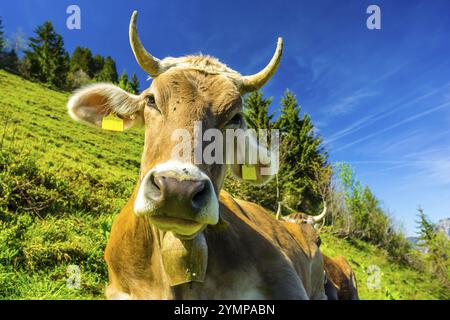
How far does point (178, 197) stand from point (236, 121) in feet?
4.02

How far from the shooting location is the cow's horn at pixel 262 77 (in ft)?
10.0

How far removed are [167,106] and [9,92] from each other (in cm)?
2565

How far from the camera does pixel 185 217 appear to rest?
182 cm

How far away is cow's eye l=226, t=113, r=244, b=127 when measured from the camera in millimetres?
2700

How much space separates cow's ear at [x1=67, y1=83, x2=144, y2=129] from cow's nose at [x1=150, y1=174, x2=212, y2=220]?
1.42 metres

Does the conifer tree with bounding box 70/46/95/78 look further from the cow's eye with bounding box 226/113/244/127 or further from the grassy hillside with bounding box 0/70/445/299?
the cow's eye with bounding box 226/113/244/127

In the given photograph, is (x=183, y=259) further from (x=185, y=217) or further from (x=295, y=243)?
(x=295, y=243)

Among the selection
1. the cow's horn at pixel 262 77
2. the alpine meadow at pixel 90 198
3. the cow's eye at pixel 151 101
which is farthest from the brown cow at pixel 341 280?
the cow's eye at pixel 151 101

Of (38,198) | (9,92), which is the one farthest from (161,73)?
(9,92)

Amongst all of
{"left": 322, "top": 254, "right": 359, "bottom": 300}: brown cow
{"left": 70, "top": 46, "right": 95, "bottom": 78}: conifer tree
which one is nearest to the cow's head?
{"left": 322, "top": 254, "right": 359, "bottom": 300}: brown cow

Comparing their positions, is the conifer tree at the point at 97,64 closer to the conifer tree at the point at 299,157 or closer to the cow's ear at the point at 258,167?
the conifer tree at the point at 299,157

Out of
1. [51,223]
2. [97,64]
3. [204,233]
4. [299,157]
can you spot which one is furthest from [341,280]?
[97,64]

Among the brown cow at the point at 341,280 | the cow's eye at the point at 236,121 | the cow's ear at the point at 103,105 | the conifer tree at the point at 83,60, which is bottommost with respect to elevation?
the brown cow at the point at 341,280

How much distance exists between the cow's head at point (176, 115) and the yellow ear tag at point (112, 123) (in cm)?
6
